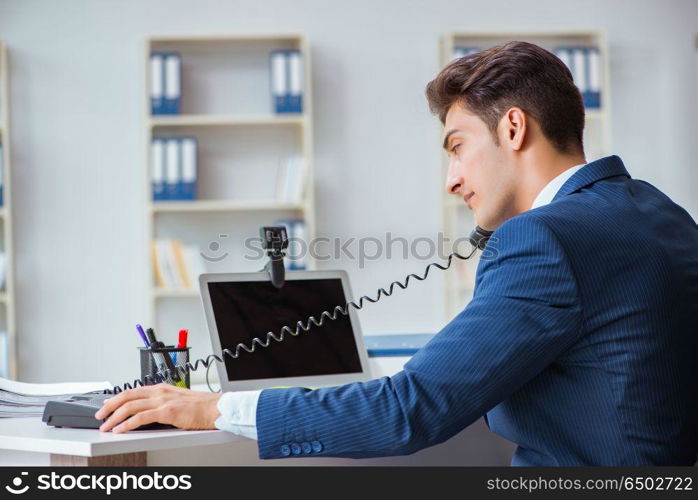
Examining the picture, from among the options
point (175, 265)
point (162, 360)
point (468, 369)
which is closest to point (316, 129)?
point (175, 265)

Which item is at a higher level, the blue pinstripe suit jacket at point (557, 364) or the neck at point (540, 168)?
the neck at point (540, 168)

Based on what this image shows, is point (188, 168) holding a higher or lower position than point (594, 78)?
lower

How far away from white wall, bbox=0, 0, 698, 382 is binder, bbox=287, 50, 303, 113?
32 cm

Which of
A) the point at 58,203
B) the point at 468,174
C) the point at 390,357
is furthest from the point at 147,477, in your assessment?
the point at 58,203

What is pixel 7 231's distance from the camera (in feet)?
13.0

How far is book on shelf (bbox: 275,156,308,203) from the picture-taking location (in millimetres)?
4039

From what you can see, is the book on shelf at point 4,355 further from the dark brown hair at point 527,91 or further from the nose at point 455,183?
the dark brown hair at point 527,91

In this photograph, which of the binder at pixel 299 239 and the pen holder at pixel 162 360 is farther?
the binder at pixel 299 239

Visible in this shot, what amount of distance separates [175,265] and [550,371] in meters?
3.08

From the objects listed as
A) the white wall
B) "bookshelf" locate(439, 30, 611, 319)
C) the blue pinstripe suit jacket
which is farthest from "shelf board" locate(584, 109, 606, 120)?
the blue pinstripe suit jacket

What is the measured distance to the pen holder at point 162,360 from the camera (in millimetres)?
1524

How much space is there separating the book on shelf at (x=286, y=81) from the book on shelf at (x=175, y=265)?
0.82m

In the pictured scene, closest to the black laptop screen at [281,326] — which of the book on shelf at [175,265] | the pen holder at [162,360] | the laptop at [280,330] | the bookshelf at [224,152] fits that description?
the laptop at [280,330]

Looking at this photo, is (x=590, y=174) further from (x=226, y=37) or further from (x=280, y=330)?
(x=226, y=37)
